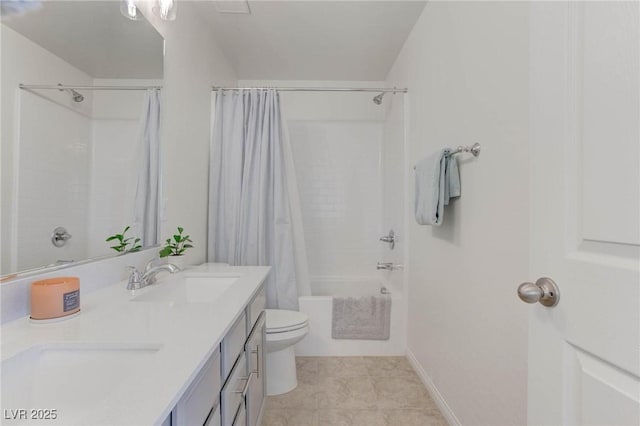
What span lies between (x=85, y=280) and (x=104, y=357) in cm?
55

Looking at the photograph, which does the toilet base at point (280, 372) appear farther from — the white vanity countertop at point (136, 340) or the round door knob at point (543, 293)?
the round door knob at point (543, 293)

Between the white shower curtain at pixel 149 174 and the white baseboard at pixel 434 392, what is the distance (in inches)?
69.8

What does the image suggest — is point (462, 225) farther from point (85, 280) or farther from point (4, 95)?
point (4, 95)

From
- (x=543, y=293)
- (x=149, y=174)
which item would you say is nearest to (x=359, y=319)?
(x=149, y=174)

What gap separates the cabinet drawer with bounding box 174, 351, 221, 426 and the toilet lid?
99 cm

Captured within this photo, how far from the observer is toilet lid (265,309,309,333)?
72.4 inches

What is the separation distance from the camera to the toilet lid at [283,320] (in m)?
1.84

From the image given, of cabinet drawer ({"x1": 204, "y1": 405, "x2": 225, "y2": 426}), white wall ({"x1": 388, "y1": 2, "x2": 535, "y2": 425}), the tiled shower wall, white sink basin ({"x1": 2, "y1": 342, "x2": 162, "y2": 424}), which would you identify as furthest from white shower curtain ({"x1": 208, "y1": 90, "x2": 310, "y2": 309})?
white sink basin ({"x1": 2, "y1": 342, "x2": 162, "y2": 424})

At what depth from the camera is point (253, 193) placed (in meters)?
2.26

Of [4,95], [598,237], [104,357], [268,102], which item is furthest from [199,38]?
[598,237]

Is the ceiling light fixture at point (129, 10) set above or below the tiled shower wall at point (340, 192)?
above

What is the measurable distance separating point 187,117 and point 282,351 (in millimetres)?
1591

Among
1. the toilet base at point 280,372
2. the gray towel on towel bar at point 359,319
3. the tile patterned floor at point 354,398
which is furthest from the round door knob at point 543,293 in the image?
the gray towel on towel bar at point 359,319

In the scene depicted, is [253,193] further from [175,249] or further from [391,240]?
[391,240]
